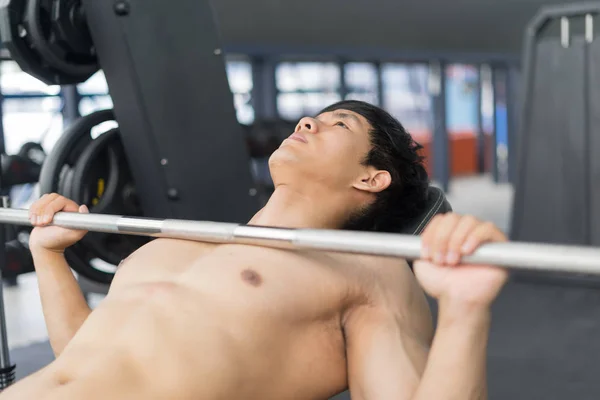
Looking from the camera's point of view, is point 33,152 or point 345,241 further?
point 33,152

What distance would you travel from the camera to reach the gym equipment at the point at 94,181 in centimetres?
198

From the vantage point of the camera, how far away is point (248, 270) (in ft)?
3.62

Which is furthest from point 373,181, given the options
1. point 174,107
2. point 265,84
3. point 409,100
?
point 409,100

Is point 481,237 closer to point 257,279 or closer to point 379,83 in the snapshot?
point 257,279

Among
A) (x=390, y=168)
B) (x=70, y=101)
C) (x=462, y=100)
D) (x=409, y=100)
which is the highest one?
(x=390, y=168)

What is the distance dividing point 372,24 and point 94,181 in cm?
460

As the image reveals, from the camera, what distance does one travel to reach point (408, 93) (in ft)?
27.1

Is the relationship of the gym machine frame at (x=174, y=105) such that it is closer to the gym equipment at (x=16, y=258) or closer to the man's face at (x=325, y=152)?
the gym equipment at (x=16, y=258)

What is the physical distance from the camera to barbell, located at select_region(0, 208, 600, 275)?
0.71m

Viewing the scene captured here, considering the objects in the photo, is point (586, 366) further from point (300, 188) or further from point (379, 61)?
point (379, 61)

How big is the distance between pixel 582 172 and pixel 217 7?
10.0 ft

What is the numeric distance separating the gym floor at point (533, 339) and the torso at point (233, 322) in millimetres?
530

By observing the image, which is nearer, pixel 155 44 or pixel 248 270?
pixel 248 270

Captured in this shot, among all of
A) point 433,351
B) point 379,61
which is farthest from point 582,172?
point 379,61
